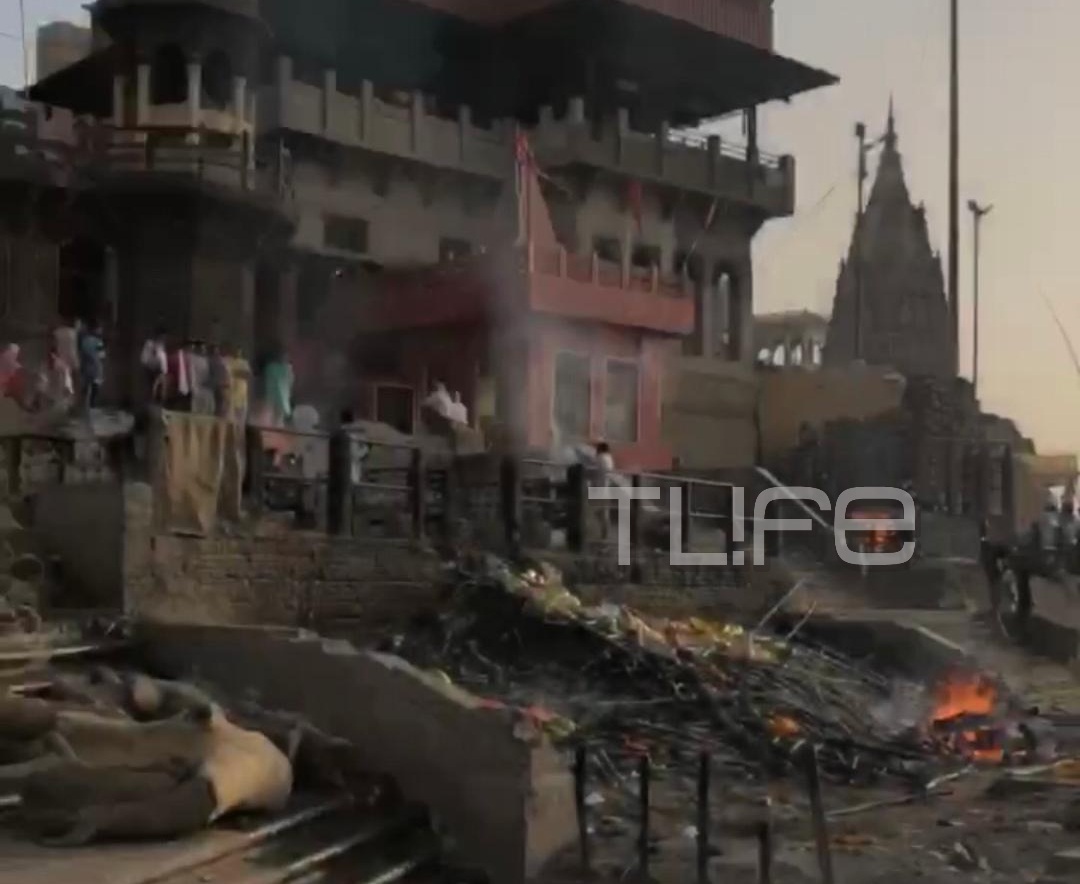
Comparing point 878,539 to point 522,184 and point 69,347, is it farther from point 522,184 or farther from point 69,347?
point 69,347

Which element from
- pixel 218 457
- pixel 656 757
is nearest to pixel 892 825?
pixel 656 757

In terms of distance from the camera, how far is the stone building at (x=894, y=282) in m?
49.3

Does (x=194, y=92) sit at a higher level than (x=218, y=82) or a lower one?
lower

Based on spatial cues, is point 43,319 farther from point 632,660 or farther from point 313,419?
point 632,660

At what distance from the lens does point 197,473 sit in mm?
13133

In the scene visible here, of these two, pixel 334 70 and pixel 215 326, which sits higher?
pixel 334 70

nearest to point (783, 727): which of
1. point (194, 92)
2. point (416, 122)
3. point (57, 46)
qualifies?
point (194, 92)

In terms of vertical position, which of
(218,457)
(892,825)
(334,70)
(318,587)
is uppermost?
(334,70)

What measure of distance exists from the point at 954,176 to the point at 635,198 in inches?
264

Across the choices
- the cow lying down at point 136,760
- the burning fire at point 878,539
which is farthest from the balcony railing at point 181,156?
the cow lying down at point 136,760

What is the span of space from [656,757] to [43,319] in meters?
15.2

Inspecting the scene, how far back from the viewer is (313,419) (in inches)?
778

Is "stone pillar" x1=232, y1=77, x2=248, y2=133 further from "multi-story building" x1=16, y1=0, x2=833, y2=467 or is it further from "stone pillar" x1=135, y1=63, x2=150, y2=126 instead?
"stone pillar" x1=135, y1=63, x2=150, y2=126

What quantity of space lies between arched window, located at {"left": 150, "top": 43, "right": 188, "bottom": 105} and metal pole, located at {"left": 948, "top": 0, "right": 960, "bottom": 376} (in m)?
15.3
